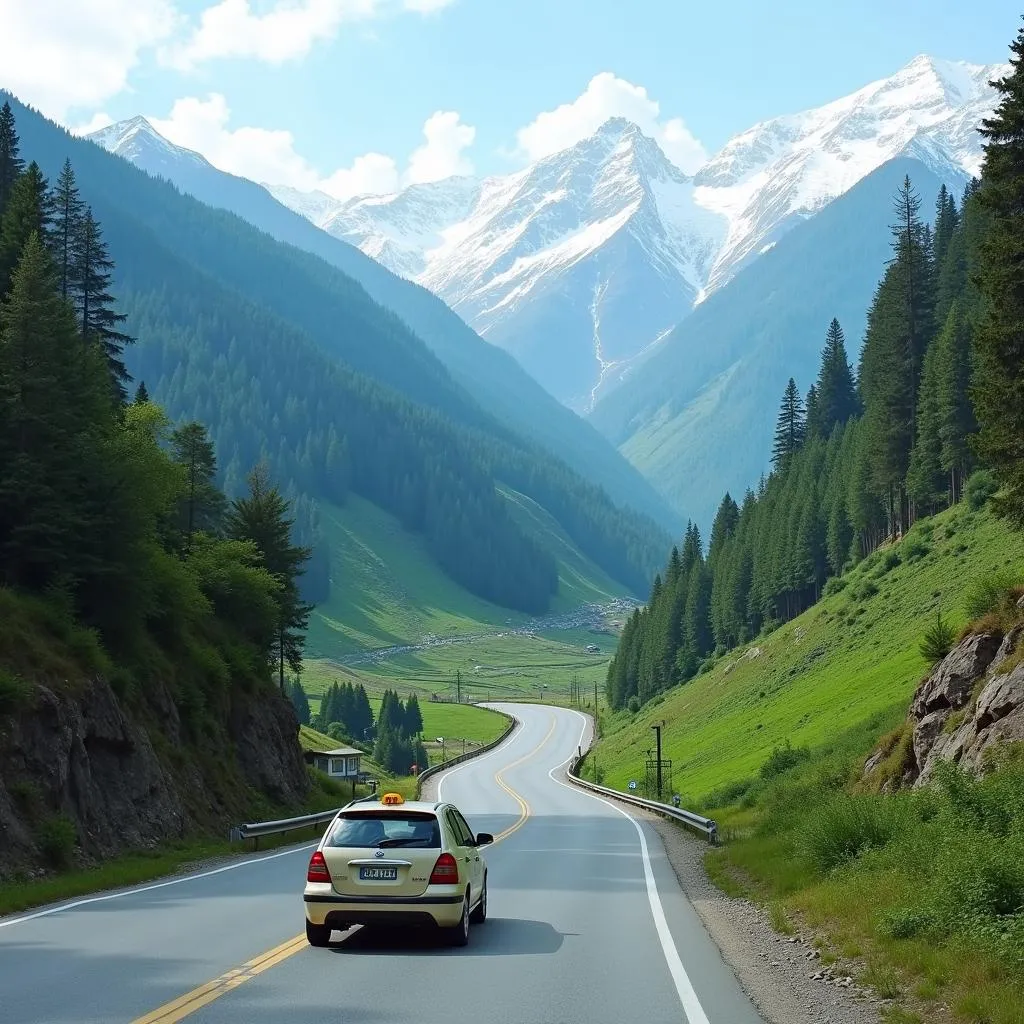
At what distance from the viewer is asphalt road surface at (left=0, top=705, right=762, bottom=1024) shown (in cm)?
1098

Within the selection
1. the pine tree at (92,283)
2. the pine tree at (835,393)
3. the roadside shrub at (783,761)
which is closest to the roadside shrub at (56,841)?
the roadside shrub at (783,761)

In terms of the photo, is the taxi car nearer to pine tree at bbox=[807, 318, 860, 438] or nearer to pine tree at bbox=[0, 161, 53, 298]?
pine tree at bbox=[0, 161, 53, 298]

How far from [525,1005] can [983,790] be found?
29.2ft

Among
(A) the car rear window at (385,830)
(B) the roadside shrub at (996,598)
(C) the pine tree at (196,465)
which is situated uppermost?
(C) the pine tree at (196,465)

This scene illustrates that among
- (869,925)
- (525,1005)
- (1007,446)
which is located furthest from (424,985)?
(1007,446)

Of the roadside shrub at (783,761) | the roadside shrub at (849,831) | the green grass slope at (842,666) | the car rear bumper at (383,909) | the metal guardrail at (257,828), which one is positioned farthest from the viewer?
the green grass slope at (842,666)

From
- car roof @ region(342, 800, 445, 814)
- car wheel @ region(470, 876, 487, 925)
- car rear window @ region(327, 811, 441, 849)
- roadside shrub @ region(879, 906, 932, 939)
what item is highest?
car roof @ region(342, 800, 445, 814)

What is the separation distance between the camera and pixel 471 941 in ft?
50.7

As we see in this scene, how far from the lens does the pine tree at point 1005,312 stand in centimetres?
2975

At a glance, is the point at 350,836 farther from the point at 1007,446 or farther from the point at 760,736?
the point at 760,736

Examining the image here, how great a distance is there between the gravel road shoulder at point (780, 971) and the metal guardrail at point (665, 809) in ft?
41.6

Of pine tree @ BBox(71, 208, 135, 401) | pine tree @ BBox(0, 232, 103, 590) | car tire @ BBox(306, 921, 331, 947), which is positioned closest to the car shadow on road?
car tire @ BBox(306, 921, 331, 947)

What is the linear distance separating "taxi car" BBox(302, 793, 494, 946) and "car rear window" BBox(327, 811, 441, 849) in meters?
0.01

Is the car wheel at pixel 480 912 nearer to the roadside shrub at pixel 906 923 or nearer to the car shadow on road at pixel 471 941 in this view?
the car shadow on road at pixel 471 941
